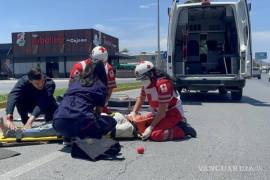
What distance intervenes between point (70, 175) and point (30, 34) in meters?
56.0

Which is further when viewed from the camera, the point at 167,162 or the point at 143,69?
the point at 143,69

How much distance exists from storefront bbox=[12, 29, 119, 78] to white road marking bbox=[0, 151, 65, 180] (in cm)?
5055

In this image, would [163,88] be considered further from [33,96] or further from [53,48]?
[53,48]

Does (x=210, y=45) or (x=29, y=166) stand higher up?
(x=210, y=45)

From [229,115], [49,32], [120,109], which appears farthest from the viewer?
[49,32]

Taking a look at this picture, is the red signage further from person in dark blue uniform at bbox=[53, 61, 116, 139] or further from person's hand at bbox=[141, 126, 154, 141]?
person in dark blue uniform at bbox=[53, 61, 116, 139]

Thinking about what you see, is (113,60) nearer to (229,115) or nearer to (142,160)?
(229,115)

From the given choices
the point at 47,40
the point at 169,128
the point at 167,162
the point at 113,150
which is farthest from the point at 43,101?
the point at 47,40

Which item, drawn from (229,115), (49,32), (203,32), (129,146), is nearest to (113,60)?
(49,32)

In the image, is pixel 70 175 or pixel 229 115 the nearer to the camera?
pixel 70 175

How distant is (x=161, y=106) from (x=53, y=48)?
5271cm

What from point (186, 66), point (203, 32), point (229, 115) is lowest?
point (229, 115)

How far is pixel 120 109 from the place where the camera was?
10125mm

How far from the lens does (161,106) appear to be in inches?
270
